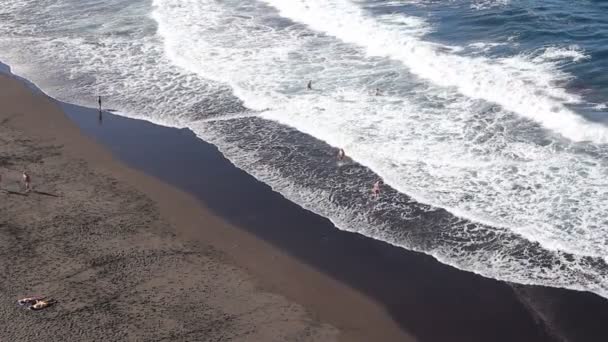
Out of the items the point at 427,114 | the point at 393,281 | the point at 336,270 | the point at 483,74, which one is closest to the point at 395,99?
the point at 427,114

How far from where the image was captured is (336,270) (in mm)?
24078

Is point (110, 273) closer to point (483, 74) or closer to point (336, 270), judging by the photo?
point (336, 270)

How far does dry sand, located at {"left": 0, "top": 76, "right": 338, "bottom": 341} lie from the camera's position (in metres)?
21.1

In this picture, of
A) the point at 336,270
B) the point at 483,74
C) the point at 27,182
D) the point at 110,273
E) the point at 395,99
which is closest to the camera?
the point at 110,273

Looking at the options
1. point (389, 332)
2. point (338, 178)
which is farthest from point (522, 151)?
point (389, 332)

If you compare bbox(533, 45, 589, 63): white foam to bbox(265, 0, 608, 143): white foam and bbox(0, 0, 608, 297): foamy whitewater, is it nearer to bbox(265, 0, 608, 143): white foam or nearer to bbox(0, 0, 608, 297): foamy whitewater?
bbox(0, 0, 608, 297): foamy whitewater

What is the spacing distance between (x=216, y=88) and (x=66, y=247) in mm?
16094

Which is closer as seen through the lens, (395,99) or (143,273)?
(143,273)

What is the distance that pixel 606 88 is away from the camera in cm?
3612

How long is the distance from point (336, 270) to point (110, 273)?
7274mm

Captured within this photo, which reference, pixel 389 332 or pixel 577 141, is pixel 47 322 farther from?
pixel 577 141

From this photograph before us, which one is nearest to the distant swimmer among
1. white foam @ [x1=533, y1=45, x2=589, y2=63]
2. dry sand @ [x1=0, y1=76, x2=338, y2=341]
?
dry sand @ [x1=0, y1=76, x2=338, y2=341]

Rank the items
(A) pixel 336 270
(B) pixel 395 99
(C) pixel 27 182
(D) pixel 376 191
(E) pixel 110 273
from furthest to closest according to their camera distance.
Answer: (B) pixel 395 99
(D) pixel 376 191
(C) pixel 27 182
(A) pixel 336 270
(E) pixel 110 273

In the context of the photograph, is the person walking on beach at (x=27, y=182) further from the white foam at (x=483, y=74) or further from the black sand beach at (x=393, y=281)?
the white foam at (x=483, y=74)
